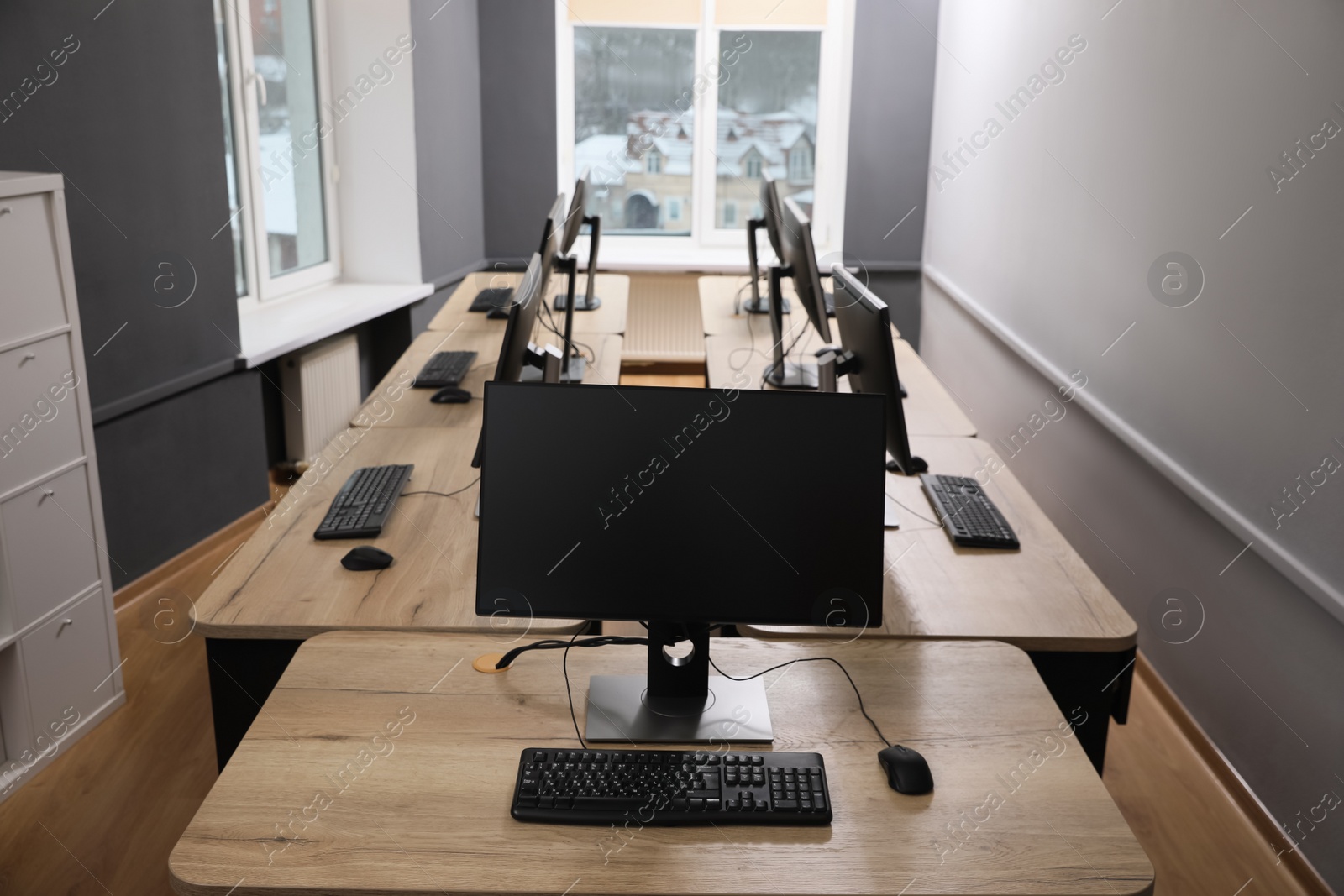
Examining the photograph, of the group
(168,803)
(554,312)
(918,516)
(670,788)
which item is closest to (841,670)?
(670,788)

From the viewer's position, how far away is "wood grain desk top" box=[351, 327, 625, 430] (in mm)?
2986

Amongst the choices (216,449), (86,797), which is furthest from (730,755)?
(216,449)

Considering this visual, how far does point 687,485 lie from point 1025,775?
1.98ft

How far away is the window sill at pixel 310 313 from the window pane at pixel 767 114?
193 cm

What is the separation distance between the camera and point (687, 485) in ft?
4.78

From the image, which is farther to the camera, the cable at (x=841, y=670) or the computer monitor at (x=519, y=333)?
the computer monitor at (x=519, y=333)

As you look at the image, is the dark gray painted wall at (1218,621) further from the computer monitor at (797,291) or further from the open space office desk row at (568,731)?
the computer monitor at (797,291)

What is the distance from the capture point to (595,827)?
1.32 meters

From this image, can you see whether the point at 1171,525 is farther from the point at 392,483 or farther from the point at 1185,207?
the point at 392,483

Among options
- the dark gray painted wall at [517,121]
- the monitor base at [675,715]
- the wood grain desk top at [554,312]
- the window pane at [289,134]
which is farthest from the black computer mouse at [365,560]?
the dark gray painted wall at [517,121]

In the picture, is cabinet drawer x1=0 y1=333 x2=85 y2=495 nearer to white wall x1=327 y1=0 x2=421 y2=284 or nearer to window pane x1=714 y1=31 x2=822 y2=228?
white wall x1=327 y1=0 x2=421 y2=284

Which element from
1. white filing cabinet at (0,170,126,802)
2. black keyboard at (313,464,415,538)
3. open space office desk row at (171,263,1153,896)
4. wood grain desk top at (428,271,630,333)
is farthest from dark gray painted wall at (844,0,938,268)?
white filing cabinet at (0,170,126,802)

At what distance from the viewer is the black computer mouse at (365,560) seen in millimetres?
2020

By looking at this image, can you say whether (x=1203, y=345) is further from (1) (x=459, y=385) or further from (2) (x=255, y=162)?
(2) (x=255, y=162)
